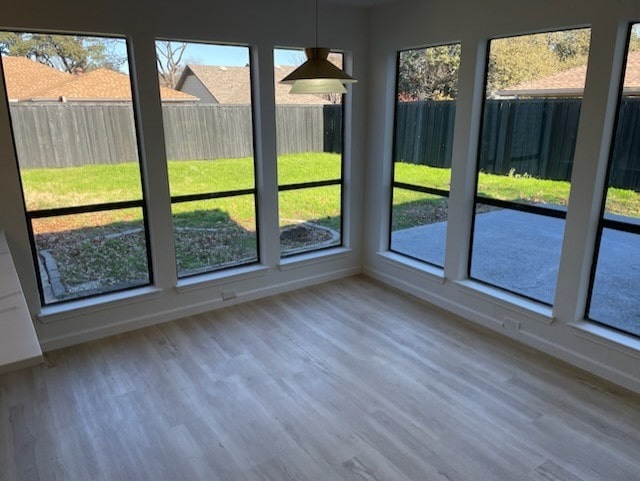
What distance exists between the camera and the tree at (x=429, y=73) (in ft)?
13.1

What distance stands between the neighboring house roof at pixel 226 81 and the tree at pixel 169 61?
53 mm

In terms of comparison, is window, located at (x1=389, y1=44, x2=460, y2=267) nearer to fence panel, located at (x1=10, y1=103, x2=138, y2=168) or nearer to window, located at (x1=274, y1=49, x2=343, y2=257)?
window, located at (x1=274, y1=49, x2=343, y2=257)

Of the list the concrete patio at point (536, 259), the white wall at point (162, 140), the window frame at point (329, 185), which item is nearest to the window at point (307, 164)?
the window frame at point (329, 185)

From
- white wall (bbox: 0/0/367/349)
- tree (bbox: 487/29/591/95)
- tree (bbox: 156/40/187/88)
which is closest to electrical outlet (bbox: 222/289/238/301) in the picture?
white wall (bbox: 0/0/367/349)

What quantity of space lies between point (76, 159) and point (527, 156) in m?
3.47

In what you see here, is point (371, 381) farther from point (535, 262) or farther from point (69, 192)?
point (69, 192)

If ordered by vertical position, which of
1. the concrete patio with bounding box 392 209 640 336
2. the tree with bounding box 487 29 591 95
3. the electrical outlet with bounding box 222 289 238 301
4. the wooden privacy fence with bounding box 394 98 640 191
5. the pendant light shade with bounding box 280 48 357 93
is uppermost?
the tree with bounding box 487 29 591 95

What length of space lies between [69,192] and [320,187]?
2322 millimetres

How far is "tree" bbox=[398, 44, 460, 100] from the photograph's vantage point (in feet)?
13.1

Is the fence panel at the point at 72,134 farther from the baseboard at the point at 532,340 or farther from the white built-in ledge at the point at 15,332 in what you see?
the baseboard at the point at 532,340

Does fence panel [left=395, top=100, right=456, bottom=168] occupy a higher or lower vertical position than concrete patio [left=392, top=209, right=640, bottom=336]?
higher

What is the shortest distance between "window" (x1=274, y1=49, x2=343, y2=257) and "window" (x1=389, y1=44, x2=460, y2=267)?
24.9 inches

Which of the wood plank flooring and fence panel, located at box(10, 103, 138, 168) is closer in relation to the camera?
the wood plank flooring

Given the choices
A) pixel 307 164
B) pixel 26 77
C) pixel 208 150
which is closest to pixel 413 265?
pixel 307 164
